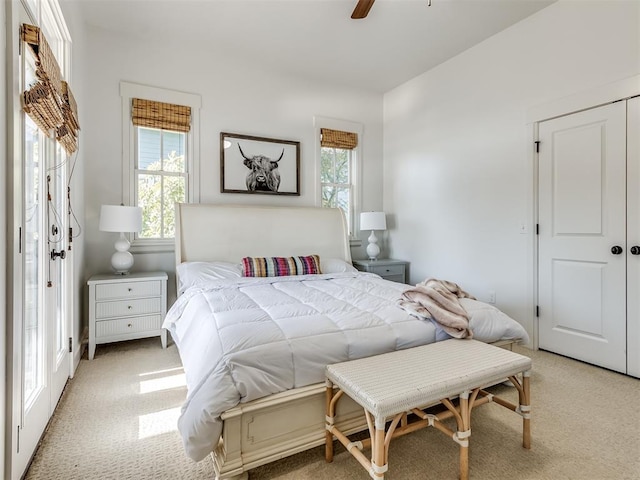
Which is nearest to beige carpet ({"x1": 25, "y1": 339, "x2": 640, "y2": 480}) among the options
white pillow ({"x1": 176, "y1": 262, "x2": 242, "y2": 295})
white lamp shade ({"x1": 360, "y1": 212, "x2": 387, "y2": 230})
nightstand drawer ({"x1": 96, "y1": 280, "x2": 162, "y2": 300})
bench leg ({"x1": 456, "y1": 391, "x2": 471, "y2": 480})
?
bench leg ({"x1": 456, "y1": 391, "x2": 471, "y2": 480})

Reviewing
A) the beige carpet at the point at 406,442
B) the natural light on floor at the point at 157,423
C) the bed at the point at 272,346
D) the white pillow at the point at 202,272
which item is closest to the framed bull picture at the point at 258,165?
the white pillow at the point at 202,272

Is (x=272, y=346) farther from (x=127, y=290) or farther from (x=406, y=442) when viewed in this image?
(x=127, y=290)

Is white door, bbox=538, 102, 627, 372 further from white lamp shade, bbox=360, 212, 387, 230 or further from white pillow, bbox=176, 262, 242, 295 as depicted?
white pillow, bbox=176, 262, 242, 295

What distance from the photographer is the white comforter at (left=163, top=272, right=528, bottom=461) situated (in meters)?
1.38

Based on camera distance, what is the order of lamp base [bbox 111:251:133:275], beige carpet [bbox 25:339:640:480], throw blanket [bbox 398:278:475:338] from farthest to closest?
lamp base [bbox 111:251:133:275]
throw blanket [bbox 398:278:475:338]
beige carpet [bbox 25:339:640:480]

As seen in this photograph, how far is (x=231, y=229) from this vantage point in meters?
3.62

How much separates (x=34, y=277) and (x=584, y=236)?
3.75 meters

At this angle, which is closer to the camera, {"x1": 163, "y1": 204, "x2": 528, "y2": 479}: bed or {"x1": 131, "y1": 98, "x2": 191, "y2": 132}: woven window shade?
{"x1": 163, "y1": 204, "x2": 528, "y2": 479}: bed

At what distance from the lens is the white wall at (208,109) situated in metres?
3.28

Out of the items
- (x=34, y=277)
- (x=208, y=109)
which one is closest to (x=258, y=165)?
(x=208, y=109)

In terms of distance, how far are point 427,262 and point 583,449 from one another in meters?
2.67

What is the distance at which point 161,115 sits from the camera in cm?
350

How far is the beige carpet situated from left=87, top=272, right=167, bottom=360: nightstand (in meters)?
0.50

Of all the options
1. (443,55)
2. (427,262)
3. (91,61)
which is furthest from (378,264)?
(91,61)
